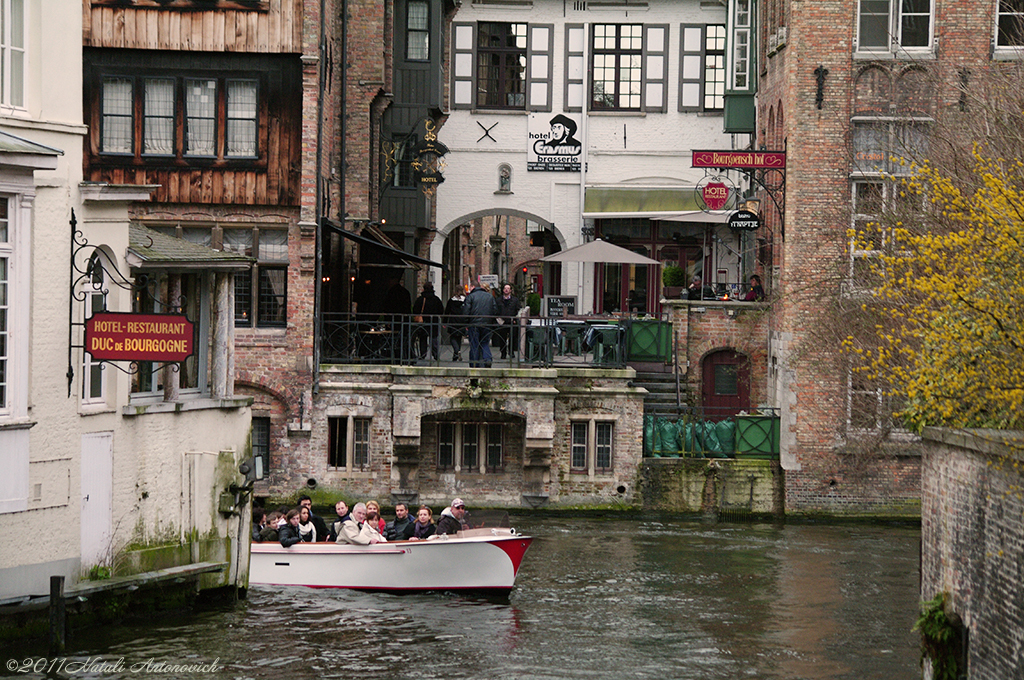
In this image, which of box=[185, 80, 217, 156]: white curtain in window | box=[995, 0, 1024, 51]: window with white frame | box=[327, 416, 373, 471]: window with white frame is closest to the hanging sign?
box=[995, 0, 1024, 51]: window with white frame

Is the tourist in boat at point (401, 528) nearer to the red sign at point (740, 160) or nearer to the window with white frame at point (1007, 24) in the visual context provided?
the red sign at point (740, 160)

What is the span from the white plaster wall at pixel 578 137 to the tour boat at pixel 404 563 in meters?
19.2

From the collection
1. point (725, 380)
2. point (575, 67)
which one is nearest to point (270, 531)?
point (725, 380)

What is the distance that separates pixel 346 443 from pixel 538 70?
15119mm

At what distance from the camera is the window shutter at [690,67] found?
40875 mm

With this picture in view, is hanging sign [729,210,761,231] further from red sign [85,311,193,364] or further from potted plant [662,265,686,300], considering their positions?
red sign [85,311,193,364]

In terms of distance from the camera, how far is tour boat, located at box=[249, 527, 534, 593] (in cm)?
2275

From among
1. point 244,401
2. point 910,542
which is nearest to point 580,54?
point 910,542

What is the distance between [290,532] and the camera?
2334 cm

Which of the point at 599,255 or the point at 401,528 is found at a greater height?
the point at 599,255

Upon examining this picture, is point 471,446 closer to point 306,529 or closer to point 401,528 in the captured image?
point 401,528

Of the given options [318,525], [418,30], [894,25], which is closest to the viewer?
[318,525]

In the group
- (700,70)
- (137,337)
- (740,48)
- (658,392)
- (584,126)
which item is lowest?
(658,392)

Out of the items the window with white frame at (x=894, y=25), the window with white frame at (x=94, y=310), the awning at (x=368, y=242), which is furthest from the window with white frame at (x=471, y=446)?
the window with white frame at (x=94, y=310)
